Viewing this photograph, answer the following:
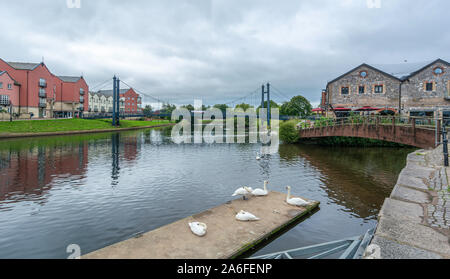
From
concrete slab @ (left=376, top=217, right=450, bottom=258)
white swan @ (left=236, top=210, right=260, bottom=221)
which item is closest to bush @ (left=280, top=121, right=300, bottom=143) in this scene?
white swan @ (left=236, top=210, right=260, bottom=221)

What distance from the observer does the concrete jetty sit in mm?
7062

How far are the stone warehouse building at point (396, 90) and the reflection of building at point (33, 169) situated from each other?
3961cm

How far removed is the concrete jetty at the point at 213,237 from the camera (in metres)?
7.06

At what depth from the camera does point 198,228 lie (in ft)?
27.1

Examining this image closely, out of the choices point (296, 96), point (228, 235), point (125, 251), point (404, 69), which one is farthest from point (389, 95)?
point (296, 96)

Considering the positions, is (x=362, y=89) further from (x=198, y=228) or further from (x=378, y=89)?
(x=198, y=228)

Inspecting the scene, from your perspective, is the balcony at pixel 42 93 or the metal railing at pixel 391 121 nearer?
the metal railing at pixel 391 121

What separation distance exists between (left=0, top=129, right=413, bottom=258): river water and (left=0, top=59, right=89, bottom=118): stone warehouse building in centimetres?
4767

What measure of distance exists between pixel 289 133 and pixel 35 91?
69.6 metres

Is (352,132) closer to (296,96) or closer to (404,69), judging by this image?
(404,69)

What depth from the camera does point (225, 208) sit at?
10891mm

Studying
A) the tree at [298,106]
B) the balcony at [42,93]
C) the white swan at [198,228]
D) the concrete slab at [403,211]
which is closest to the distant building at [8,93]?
the balcony at [42,93]

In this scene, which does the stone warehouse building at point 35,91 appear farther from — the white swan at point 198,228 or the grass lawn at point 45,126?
the white swan at point 198,228

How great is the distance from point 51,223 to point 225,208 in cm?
723
